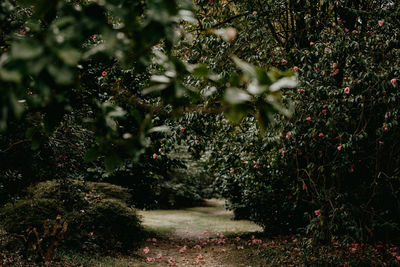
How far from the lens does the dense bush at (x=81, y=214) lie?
566 cm

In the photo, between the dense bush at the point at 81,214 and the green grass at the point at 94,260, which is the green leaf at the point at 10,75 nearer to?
the dense bush at the point at 81,214

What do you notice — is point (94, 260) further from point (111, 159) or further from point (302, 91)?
point (111, 159)

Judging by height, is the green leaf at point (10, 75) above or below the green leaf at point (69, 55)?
below

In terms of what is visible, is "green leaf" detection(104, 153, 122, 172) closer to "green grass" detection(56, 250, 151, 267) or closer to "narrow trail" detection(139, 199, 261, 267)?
"green grass" detection(56, 250, 151, 267)

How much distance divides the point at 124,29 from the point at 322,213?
4.31 meters

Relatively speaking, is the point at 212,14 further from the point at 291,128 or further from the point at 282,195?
the point at 282,195

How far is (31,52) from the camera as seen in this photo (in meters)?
0.78

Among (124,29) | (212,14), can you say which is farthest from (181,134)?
(124,29)

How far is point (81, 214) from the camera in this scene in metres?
6.14

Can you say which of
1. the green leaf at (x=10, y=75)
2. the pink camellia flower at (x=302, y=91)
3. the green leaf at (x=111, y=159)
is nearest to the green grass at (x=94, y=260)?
the pink camellia flower at (x=302, y=91)

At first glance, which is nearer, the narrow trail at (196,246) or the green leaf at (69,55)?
the green leaf at (69,55)

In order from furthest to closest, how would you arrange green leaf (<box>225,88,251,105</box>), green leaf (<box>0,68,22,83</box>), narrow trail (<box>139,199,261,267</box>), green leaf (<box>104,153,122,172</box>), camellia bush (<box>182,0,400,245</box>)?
1. narrow trail (<box>139,199,261,267</box>)
2. camellia bush (<box>182,0,400,245</box>)
3. green leaf (<box>104,153,122,172</box>)
4. green leaf (<box>225,88,251,105</box>)
5. green leaf (<box>0,68,22,83</box>)

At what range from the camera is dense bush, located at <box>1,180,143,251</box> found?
5660mm

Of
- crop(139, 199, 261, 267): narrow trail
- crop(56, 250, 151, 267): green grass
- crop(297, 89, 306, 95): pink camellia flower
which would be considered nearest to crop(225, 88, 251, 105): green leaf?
crop(297, 89, 306, 95): pink camellia flower
